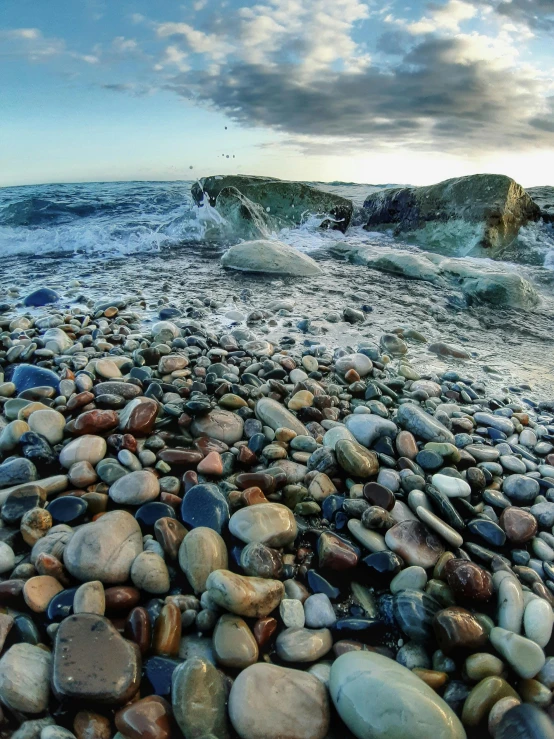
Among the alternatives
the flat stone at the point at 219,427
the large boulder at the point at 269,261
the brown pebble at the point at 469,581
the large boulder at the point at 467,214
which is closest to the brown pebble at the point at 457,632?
the brown pebble at the point at 469,581

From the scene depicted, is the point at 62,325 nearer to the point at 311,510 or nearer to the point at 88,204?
the point at 311,510

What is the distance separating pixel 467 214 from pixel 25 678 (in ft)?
36.3

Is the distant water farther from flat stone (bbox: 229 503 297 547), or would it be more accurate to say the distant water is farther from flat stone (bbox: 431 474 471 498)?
flat stone (bbox: 431 474 471 498)

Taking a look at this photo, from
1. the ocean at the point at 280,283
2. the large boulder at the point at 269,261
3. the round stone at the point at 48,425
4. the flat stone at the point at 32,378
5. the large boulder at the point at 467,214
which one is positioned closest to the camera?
the round stone at the point at 48,425

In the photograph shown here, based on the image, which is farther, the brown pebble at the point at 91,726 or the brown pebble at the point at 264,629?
the brown pebble at the point at 264,629

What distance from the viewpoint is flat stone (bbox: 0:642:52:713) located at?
3.90 ft

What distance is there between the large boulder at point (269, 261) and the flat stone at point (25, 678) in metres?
6.17

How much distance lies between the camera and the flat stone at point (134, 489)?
74.7 inches

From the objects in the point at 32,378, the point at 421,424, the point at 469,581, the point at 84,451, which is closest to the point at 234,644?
the point at 469,581

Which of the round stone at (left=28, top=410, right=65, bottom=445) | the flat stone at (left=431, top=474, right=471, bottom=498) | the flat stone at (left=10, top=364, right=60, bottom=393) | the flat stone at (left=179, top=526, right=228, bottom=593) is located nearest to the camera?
the flat stone at (left=179, top=526, right=228, bottom=593)

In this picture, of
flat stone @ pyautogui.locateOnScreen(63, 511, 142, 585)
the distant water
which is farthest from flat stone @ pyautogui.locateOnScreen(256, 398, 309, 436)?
the distant water

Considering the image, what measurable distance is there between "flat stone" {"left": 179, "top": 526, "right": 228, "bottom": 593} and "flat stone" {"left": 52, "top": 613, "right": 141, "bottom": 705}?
289mm

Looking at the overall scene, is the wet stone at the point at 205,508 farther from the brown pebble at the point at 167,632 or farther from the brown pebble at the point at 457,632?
the brown pebble at the point at 457,632

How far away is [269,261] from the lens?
23.0 feet
